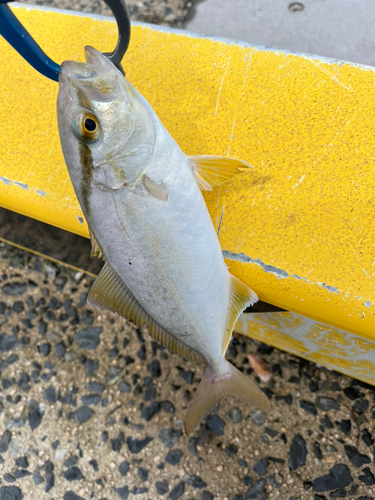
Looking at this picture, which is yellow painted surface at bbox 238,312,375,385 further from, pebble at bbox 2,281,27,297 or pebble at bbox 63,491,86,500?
pebble at bbox 2,281,27,297

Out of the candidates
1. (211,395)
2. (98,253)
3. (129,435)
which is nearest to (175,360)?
(129,435)

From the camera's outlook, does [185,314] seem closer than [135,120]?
No

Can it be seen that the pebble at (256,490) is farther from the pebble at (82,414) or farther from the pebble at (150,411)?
the pebble at (82,414)

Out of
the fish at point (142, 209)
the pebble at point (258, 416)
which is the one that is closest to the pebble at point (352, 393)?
the pebble at point (258, 416)

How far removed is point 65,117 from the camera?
3.77 feet

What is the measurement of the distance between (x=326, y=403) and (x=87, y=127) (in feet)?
5.76

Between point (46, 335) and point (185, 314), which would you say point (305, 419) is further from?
point (46, 335)

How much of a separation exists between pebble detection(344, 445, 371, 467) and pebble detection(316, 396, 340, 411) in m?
0.18

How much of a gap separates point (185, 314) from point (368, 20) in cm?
253

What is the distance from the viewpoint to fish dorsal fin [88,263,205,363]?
1.32 meters

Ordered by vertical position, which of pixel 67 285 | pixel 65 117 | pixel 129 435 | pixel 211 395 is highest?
pixel 65 117

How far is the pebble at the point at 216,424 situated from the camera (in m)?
1.93

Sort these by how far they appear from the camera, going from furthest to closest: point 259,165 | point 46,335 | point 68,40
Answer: point 46,335 → point 68,40 → point 259,165

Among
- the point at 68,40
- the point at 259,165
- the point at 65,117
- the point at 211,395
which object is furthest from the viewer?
the point at 68,40
